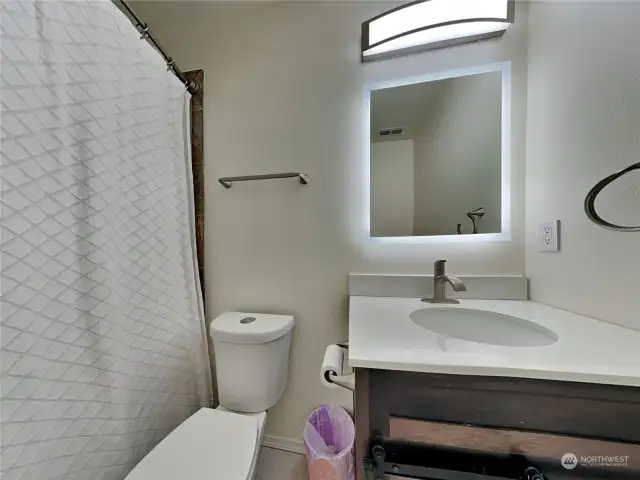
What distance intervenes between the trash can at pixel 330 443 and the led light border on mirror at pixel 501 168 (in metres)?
0.84

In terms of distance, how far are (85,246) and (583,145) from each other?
1628 millimetres

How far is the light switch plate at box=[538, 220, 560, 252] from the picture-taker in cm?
93

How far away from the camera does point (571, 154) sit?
0.87 m

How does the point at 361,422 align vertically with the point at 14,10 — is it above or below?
below

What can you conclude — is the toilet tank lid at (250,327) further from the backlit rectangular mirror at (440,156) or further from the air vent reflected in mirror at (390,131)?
the air vent reflected in mirror at (390,131)

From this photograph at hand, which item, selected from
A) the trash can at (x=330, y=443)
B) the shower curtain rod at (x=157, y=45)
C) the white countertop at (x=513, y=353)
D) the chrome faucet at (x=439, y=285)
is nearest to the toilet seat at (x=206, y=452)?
the trash can at (x=330, y=443)

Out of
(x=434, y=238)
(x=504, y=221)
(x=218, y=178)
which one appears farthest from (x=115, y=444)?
(x=504, y=221)

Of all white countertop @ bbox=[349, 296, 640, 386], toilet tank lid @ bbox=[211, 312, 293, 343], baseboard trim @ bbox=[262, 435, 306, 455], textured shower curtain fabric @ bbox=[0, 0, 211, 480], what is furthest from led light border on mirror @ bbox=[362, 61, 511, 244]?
baseboard trim @ bbox=[262, 435, 306, 455]

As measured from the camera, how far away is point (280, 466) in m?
1.26

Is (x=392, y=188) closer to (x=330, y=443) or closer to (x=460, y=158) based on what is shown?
(x=460, y=158)

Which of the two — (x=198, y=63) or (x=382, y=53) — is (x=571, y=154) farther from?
(x=198, y=63)

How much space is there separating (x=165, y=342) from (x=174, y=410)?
1.06ft
